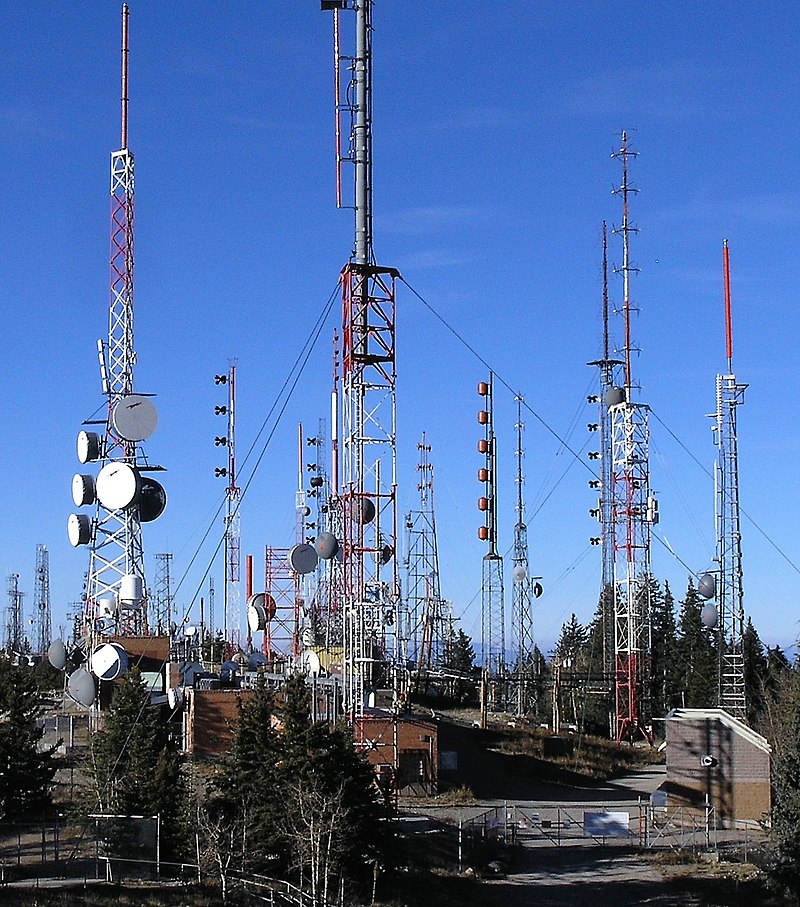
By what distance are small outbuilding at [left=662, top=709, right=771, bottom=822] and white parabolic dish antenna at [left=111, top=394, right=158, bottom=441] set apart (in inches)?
912

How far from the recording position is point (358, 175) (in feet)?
136

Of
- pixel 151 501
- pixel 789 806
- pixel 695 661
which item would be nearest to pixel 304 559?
pixel 151 501

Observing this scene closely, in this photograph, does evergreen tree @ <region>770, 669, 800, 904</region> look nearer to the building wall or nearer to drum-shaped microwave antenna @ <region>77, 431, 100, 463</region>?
the building wall

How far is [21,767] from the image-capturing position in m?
36.5

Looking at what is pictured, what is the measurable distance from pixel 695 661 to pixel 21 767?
2089 inches

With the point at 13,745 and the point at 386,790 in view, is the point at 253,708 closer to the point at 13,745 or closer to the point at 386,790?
the point at 386,790

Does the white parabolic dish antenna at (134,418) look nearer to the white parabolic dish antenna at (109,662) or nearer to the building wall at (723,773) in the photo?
the white parabolic dish antenna at (109,662)

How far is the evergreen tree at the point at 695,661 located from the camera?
2869 inches

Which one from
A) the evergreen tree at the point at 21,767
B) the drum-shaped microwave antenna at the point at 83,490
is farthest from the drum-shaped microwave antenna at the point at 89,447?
the evergreen tree at the point at 21,767

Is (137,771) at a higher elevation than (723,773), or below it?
higher

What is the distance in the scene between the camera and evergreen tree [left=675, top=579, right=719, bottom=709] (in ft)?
239

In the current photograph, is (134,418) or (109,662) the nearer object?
(109,662)

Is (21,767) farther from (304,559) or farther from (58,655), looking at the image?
(58,655)

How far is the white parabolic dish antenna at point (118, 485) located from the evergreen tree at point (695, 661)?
27.3m
